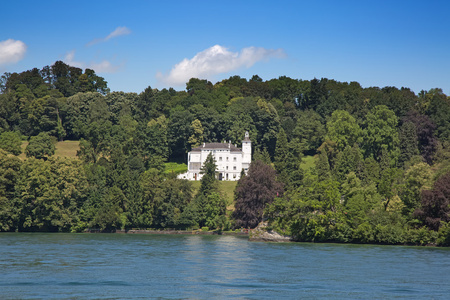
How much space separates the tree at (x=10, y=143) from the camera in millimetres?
107762

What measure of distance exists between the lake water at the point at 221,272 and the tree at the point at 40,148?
5270 centimetres

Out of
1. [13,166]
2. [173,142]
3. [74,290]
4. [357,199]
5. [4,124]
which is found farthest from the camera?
[4,124]

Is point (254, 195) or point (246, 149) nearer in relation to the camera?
point (254, 195)

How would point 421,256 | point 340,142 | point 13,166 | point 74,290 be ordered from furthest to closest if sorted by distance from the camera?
1. point 340,142
2. point 13,166
3. point 421,256
4. point 74,290

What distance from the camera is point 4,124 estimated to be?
133 meters

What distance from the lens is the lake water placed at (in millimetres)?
32656

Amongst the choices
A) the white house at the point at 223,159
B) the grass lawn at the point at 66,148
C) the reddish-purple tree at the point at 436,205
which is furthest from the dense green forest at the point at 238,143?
the white house at the point at 223,159

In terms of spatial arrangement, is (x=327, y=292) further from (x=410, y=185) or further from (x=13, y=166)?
(x=13, y=166)

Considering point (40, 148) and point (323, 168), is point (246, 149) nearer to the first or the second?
point (323, 168)

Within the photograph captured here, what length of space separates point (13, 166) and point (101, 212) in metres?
12.7

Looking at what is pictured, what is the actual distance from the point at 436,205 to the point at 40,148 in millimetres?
69542

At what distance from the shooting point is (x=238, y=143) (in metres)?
126

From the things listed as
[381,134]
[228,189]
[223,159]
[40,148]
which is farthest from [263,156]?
[40,148]

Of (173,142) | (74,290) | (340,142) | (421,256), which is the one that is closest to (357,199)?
(421,256)
